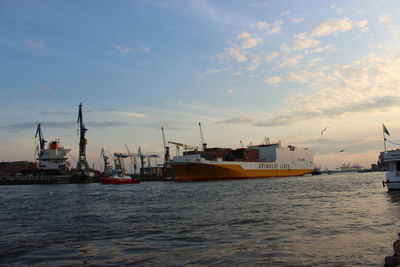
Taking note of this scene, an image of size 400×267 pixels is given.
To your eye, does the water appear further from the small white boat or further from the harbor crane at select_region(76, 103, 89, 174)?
the harbor crane at select_region(76, 103, 89, 174)

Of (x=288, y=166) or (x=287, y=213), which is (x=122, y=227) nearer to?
(x=287, y=213)

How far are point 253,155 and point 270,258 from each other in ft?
320

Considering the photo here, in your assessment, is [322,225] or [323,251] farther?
[322,225]

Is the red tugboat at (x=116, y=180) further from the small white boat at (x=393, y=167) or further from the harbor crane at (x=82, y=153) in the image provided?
the small white boat at (x=393, y=167)

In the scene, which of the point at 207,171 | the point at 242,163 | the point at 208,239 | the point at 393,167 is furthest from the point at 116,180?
the point at 208,239

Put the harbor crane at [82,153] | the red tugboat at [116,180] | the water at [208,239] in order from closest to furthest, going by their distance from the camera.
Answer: the water at [208,239] < the red tugboat at [116,180] < the harbor crane at [82,153]

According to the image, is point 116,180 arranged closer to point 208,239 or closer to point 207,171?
point 207,171

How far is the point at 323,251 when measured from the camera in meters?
11.3

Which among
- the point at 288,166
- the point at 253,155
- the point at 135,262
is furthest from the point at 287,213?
the point at 288,166

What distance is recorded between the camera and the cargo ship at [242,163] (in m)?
85.6

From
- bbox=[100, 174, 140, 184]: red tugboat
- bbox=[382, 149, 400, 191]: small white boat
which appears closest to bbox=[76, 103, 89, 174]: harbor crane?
bbox=[100, 174, 140, 184]: red tugboat

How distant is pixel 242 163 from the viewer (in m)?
95.1

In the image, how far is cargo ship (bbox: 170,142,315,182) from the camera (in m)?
85.6

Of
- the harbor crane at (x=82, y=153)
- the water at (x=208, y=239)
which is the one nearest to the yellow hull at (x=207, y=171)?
the harbor crane at (x=82, y=153)
